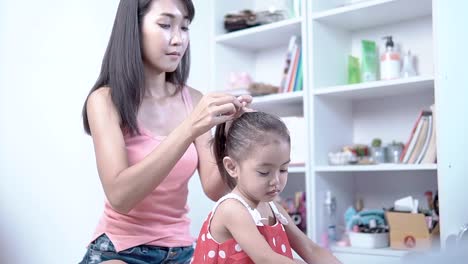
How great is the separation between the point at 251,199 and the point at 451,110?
1089 mm

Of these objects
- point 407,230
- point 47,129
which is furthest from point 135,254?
point 407,230

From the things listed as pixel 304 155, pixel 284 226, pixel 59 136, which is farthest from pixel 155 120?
pixel 304 155

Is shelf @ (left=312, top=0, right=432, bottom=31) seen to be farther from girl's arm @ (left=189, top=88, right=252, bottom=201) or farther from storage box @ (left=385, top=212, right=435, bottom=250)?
girl's arm @ (left=189, top=88, right=252, bottom=201)

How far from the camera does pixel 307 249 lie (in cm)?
119

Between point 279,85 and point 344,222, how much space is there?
828 millimetres

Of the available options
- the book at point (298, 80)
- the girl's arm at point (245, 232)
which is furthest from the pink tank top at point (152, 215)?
the book at point (298, 80)

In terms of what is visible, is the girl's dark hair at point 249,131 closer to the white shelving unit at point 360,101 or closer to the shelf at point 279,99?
the white shelving unit at point 360,101

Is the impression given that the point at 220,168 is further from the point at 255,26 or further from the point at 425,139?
the point at 255,26

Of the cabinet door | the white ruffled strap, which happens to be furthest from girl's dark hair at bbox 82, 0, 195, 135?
the cabinet door

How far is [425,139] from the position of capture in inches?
87.4

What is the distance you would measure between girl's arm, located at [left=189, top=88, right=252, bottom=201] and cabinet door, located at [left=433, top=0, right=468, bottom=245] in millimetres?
904

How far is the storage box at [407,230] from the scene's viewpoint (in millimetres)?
2197

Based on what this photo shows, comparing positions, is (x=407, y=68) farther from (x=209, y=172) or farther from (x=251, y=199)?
(x=251, y=199)

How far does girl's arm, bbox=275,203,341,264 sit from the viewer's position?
3.78ft
